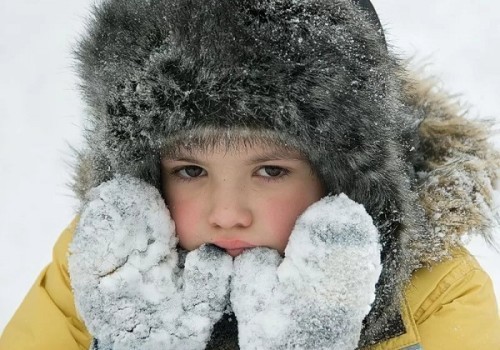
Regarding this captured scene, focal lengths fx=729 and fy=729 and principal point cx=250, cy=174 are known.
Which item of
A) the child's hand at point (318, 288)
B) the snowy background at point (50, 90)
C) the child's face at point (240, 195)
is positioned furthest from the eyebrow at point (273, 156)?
the snowy background at point (50, 90)

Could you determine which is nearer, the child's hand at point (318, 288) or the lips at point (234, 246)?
the child's hand at point (318, 288)

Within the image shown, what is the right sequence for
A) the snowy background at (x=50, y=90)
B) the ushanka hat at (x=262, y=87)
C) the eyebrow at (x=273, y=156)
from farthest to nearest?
the snowy background at (x=50, y=90)
the eyebrow at (x=273, y=156)
the ushanka hat at (x=262, y=87)

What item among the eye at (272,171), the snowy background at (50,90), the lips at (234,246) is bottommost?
the lips at (234,246)

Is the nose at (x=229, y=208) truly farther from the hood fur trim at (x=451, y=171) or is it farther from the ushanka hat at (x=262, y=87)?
the hood fur trim at (x=451, y=171)

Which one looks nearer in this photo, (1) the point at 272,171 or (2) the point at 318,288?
(2) the point at 318,288

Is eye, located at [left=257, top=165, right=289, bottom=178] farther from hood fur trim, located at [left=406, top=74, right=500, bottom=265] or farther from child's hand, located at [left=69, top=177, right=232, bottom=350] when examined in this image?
hood fur trim, located at [left=406, top=74, right=500, bottom=265]

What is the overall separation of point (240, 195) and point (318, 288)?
8.9 inches

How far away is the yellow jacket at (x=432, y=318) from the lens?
1.50m

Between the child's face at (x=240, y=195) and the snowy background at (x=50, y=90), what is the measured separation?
1.09m

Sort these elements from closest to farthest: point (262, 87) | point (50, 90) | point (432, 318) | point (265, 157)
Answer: point (262, 87) → point (265, 157) → point (432, 318) → point (50, 90)

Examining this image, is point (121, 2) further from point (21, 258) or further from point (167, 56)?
point (21, 258)

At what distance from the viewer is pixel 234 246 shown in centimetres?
140

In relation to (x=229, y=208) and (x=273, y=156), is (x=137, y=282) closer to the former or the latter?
(x=229, y=208)

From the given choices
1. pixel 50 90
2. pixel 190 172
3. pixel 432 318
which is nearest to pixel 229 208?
pixel 190 172
